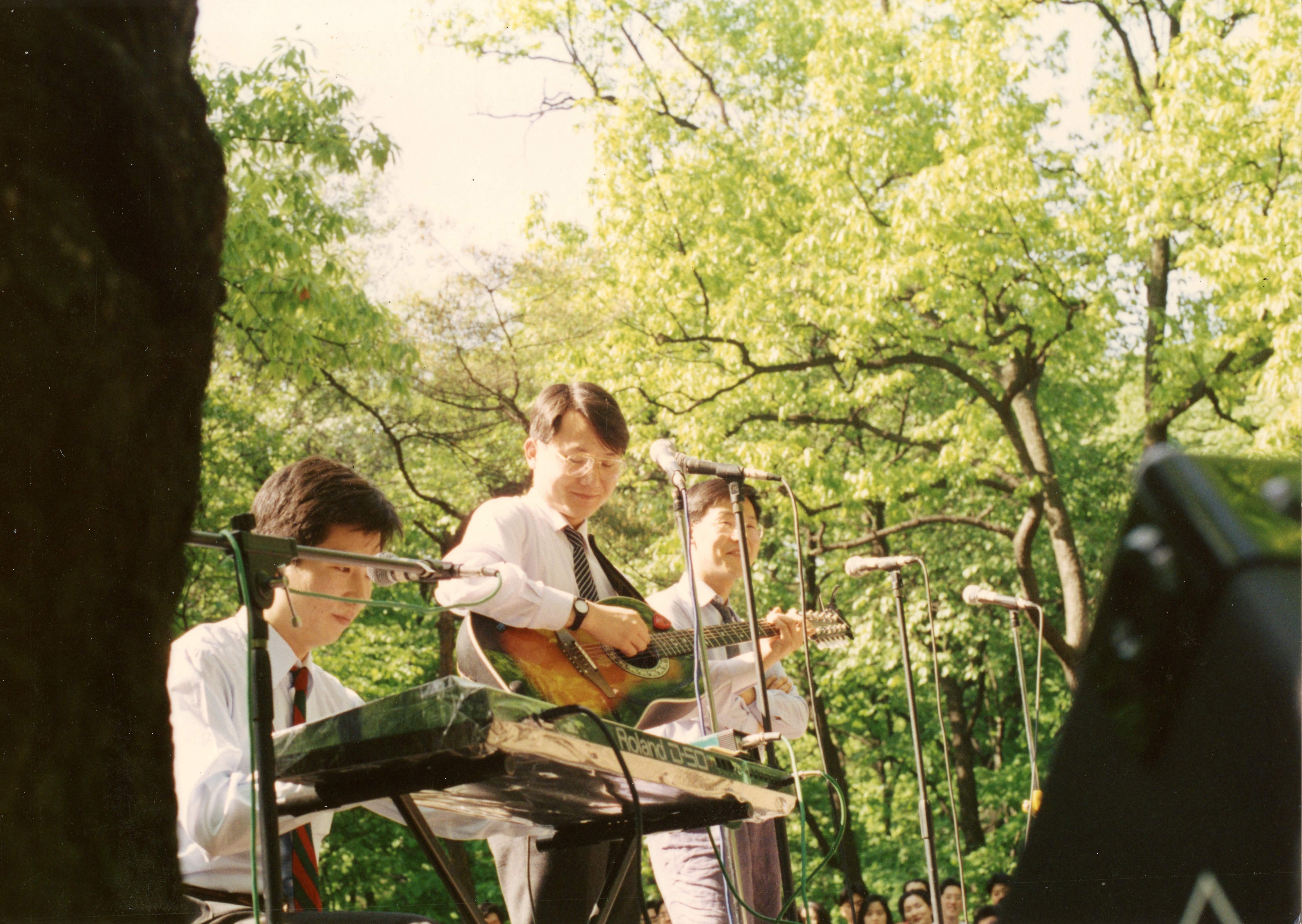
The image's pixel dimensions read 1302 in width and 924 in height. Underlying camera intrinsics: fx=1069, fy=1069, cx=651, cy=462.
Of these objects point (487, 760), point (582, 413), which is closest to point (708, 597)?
point (582, 413)

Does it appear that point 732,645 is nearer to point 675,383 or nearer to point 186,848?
point 186,848

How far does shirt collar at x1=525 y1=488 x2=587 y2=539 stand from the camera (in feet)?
10.2

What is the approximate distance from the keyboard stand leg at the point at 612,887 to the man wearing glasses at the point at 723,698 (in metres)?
0.80

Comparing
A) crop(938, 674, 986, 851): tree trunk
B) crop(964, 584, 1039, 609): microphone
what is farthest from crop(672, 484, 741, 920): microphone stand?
crop(938, 674, 986, 851): tree trunk

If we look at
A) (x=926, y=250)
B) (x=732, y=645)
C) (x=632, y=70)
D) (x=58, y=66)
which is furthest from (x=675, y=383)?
(x=58, y=66)

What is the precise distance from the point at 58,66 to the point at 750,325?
10.2 metres

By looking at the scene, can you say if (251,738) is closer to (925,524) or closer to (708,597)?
(708,597)

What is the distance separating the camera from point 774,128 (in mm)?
13977

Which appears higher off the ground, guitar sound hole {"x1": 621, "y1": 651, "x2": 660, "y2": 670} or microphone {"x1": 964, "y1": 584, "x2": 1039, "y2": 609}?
microphone {"x1": 964, "y1": 584, "x2": 1039, "y2": 609}

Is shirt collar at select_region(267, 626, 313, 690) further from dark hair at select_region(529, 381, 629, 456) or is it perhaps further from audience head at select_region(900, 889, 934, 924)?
audience head at select_region(900, 889, 934, 924)

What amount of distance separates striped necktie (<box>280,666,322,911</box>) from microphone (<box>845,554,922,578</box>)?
257 cm

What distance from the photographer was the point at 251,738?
4.54 feet

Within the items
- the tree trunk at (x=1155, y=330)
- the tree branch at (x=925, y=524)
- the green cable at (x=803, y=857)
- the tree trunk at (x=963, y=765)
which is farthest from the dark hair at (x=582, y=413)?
the tree trunk at (x=963, y=765)

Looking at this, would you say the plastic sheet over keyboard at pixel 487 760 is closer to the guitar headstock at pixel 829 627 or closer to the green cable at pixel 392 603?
the green cable at pixel 392 603
